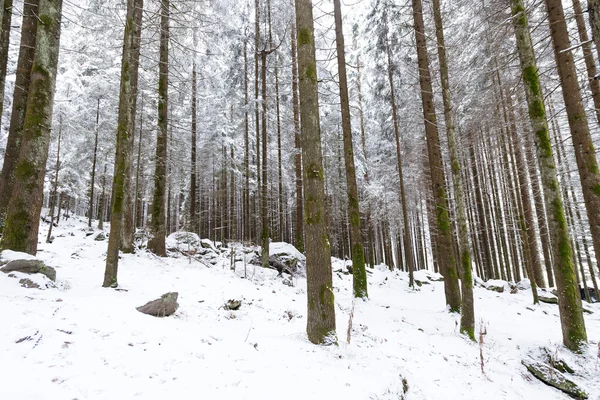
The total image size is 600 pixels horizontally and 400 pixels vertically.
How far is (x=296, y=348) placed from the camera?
4148mm

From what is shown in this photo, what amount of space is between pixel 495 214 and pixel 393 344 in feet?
58.2

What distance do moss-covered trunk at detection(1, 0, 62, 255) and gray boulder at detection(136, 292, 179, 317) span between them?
105 inches

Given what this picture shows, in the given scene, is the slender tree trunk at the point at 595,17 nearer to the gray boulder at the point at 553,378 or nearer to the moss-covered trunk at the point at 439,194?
the gray boulder at the point at 553,378

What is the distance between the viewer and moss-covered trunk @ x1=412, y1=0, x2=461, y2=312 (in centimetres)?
910

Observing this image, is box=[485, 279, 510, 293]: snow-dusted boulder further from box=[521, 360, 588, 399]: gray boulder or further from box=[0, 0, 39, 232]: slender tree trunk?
box=[0, 0, 39, 232]: slender tree trunk

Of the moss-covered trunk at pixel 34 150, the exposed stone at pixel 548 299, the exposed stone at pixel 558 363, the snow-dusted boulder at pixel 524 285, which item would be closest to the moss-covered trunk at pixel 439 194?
the exposed stone at pixel 558 363

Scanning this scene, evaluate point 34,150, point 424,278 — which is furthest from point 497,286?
point 34,150

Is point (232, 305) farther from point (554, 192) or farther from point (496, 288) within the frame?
point (496, 288)

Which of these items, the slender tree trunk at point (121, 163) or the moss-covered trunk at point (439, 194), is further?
the moss-covered trunk at point (439, 194)

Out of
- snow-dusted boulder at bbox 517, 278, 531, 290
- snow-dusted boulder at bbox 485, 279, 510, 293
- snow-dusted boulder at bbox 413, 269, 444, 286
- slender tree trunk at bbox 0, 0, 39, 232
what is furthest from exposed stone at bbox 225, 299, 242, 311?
snow-dusted boulder at bbox 517, 278, 531, 290

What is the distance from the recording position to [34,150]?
5.27 meters

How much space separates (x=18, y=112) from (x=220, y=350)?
7859 mm

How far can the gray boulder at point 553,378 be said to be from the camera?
486 centimetres

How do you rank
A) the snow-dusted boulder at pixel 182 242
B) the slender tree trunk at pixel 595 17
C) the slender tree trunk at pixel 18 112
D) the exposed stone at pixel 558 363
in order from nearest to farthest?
the slender tree trunk at pixel 595 17 → the exposed stone at pixel 558 363 → the slender tree trunk at pixel 18 112 → the snow-dusted boulder at pixel 182 242
